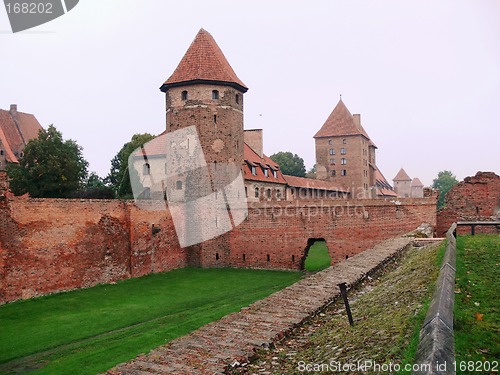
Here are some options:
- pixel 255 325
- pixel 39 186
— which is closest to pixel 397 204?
pixel 255 325

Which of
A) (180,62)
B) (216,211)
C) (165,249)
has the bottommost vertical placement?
(165,249)

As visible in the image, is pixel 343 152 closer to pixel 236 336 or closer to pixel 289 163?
pixel 289 163

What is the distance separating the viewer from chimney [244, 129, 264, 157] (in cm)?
4134

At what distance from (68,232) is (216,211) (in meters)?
8.74

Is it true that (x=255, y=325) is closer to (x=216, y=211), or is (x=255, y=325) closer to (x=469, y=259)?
(x=469, y=259)

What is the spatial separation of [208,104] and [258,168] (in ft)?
43.7

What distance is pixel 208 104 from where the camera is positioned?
25641mm

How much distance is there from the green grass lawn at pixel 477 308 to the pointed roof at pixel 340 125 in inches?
2054

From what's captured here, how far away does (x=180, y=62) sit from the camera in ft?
88.8

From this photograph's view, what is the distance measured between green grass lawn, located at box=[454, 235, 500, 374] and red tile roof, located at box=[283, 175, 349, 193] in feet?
116

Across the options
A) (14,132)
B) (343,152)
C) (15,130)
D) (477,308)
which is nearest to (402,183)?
(343,152)

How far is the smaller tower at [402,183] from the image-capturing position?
311ft

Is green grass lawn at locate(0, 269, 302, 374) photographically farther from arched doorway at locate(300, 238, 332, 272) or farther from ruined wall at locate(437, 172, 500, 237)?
ruined wall at locate(437, 172, 500, 237)

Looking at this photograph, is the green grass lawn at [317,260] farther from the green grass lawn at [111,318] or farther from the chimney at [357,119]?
the chimney at [357,119]
